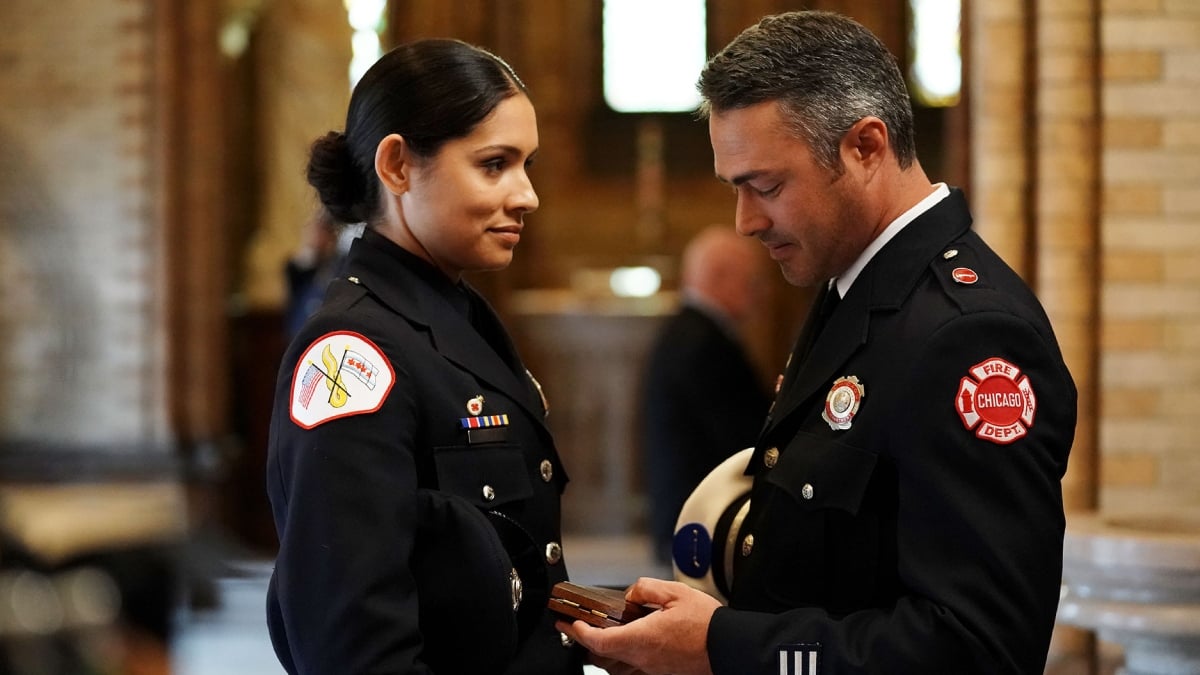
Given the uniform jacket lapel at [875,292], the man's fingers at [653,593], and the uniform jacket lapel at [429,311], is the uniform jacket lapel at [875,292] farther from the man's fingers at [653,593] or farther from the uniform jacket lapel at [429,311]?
the uniform jacket lapel at [429,311]

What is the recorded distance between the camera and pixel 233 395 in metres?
7.92

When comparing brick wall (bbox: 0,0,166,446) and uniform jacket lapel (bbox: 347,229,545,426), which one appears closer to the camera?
uniform jacket lapel (bbox: 347,229,545,426)

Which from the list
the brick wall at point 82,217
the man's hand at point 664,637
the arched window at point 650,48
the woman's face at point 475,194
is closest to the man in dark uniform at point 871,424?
the man's hand at point 664,637

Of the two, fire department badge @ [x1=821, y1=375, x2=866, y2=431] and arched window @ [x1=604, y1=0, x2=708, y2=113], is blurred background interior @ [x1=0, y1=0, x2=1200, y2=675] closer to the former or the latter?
arched window @ [x1=604, y1=0, x2=708, y2=113]

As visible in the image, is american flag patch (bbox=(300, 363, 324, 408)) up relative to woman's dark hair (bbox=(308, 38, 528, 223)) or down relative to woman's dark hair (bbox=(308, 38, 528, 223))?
down

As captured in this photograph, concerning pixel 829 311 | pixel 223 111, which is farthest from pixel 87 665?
pixel 223 111

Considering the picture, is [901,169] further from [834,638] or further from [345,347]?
[345,347]

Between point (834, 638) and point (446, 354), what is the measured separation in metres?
0.63

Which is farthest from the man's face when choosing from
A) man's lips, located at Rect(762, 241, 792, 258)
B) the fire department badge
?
the fire department badge

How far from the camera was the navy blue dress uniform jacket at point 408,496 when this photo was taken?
1.76 meters

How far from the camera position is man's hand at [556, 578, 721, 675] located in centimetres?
182

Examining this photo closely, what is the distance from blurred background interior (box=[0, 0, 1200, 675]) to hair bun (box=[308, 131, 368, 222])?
2058mm

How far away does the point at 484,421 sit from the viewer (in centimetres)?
195

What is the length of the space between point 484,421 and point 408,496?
7.5 inches
